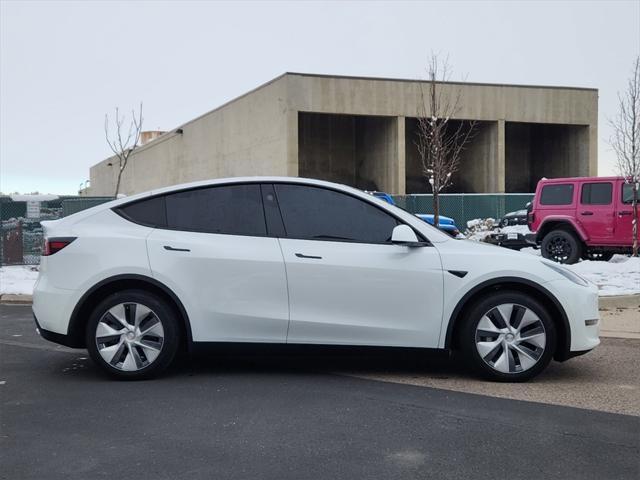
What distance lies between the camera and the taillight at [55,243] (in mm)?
5934

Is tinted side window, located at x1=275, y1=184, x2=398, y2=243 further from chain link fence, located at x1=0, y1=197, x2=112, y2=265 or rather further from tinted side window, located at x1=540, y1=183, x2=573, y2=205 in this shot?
chain link fence, located at x1=0, y1=197, x2=112, y2=265

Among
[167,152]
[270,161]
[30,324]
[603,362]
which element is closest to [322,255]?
[603,362]

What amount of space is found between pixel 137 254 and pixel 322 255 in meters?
1.46

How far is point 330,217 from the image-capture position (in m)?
5.99

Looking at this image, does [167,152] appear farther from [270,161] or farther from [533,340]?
[533,340]

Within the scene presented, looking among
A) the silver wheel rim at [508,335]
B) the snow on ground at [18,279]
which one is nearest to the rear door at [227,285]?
the silver wheel rim at [508,335]

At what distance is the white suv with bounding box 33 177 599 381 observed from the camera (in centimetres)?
576

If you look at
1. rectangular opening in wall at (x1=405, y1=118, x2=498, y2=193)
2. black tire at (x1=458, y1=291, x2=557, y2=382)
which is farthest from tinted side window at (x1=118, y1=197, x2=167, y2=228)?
rectangular opening in wall at (x1=405, y1=118, x2=498, y2=193)

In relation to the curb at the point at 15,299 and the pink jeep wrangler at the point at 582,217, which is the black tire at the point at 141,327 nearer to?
the curb at the point at 15,299

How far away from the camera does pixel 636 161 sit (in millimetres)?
16891

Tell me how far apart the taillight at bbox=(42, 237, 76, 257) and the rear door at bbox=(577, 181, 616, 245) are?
41.6 ft

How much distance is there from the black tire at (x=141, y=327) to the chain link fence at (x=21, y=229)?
11402 mm

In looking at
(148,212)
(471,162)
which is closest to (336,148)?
(471,162)

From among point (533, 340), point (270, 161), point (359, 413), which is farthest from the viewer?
point (270, 161)
